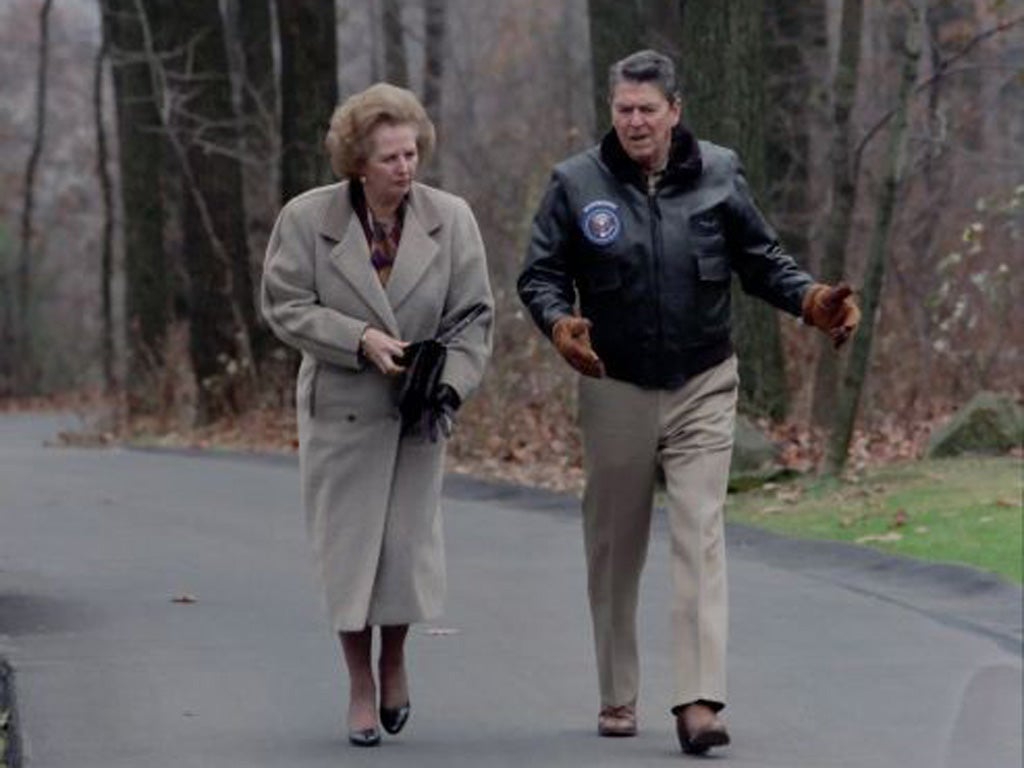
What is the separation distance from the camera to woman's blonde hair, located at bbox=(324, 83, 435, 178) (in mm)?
9672

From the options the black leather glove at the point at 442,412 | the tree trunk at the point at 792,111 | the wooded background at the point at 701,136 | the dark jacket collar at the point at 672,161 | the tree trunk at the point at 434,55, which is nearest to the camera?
the black leather glove at the point at 442,412

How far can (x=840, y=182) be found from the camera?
22.4m

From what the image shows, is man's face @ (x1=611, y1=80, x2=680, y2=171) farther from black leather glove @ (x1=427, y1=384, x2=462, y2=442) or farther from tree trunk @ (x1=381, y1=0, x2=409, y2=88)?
tree trunk @ (x1=381, y1=0, x2=409, y2=88)

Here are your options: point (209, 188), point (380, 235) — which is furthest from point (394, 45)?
point (380, 235)

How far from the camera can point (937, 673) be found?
39.2 ft

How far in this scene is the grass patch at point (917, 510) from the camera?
53.6 ft

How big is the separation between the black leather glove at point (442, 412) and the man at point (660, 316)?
0.35 metres

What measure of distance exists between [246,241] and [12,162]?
51.8 m

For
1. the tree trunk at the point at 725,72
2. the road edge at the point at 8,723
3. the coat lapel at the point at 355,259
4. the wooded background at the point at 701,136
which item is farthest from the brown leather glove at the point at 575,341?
the tree trunk at the point at 725,72

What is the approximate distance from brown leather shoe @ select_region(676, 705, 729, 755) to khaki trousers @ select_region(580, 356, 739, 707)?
0.06 metres

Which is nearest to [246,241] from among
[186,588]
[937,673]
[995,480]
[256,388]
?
[256,388]

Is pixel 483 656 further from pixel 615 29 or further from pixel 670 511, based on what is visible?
pixel 615 29

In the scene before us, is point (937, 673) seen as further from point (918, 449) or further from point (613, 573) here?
point (918, 449)

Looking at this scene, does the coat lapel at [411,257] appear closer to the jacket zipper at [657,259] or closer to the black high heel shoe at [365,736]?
the jacket zipper at [657,259]
